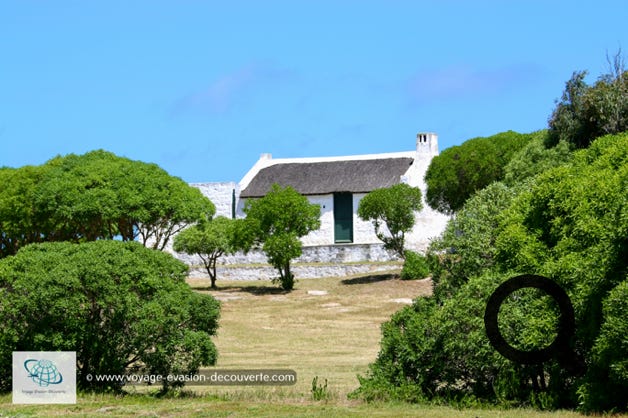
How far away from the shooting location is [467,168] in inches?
2687

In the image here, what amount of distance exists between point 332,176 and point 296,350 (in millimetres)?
42352

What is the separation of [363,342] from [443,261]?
46.3ft

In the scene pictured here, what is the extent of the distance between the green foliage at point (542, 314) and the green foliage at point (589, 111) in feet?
62.6

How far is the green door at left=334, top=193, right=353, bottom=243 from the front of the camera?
77.9 meters

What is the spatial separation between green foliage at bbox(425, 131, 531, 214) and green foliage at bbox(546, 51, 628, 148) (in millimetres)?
20151

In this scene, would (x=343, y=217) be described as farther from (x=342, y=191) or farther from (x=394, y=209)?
(x=394, y=209)

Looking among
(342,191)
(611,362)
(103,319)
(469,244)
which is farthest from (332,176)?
(611,362)

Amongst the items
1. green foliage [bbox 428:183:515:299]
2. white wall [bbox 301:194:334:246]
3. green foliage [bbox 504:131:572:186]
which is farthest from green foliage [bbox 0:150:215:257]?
green foliage [bbox 428:183:515:299]

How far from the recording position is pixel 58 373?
74.9ft

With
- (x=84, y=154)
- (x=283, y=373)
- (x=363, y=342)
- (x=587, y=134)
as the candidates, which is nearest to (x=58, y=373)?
(x=283, y=373)

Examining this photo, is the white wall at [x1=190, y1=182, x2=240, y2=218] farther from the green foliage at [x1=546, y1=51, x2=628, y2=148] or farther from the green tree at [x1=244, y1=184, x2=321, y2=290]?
the green foliage at [x1=546, y1=51, x2=628, y2=148]

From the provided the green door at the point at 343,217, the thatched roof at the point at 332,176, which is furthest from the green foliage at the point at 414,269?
the green door at the point at 343,217

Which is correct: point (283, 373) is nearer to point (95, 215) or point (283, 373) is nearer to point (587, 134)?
point (587, 134)

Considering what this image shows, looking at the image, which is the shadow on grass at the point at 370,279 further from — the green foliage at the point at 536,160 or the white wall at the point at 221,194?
the white wall at the point at 221,194
